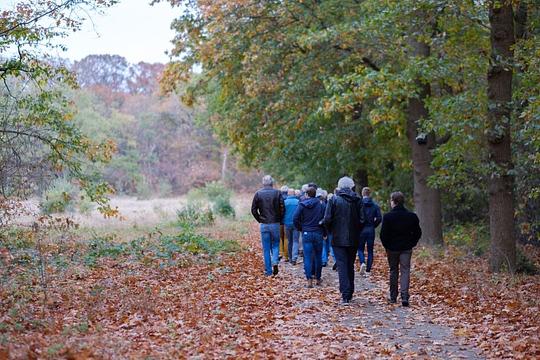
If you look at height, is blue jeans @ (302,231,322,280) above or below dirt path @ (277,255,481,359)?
above

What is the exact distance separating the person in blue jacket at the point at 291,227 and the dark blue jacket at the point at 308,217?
2.99 metres

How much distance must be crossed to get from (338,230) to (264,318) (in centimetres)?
243

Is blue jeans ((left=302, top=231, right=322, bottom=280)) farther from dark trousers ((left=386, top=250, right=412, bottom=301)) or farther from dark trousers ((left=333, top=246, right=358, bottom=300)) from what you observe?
dark trousers ((left=386, top=250, right=412, bottom=301))

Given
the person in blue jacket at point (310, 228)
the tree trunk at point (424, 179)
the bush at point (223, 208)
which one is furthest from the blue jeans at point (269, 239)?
the bush at point (223, 208)

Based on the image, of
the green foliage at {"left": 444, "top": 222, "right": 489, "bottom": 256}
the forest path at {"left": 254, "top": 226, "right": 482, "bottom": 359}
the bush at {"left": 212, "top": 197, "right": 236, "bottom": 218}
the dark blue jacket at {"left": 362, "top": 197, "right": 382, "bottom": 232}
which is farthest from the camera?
the bush at {"left": 212, "top": 197, "right": 236, "bottom": 218}

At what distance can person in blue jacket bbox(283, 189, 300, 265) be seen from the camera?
1783 cm

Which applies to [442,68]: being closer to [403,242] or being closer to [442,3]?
[442,3]

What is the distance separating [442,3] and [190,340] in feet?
31.1

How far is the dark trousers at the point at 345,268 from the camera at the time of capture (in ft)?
41.6

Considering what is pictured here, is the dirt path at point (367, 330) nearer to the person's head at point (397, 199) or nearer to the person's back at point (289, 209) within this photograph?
the person's head at point (397, 199)

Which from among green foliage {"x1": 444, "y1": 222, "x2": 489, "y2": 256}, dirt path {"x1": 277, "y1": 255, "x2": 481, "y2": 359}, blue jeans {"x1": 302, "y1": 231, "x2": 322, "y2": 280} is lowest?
dirt path {"x1": 277, "y1": 255, "x2": 481, "y2": 359}

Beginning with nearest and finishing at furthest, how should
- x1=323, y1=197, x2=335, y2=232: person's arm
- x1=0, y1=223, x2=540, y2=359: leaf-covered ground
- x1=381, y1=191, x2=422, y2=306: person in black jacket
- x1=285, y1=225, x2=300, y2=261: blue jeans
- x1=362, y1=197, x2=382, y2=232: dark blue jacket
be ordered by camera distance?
x1=0, y1=223, x2=540, y2=359: leaf-covered ground
x1=381, y1=191, x2=422, y2=306: person in black jacket
x1=323, y1=197, x2=335, y2=232: person's arm
x1=362, y1=197, x2=382, y2=232: dark blue jacket
x1=285, y1=225, x2=300, y2=261: blue jeans

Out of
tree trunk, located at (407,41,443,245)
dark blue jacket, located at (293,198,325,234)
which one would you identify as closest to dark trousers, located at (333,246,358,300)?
dark blue jacket, located at (293,198,325,234)

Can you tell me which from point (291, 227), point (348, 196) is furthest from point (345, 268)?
point (291, 227)
